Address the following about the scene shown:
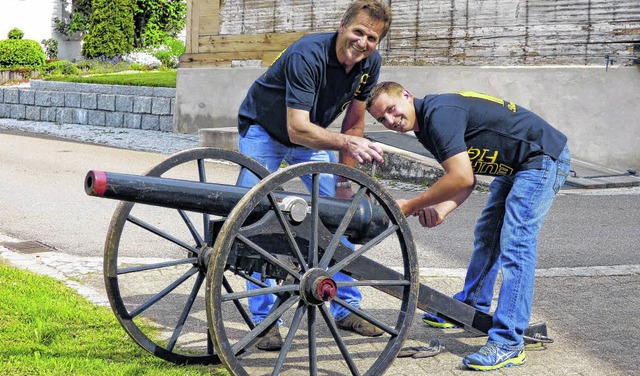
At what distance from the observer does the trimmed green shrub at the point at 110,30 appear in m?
27.2

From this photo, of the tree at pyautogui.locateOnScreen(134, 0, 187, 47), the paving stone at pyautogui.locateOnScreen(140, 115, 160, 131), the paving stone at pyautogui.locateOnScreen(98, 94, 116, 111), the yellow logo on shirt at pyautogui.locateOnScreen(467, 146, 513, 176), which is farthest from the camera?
the tree at pyautogui.locateOnScreen(134, 0, 187, 47)

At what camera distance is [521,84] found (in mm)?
13078

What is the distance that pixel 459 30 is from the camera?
13.9m

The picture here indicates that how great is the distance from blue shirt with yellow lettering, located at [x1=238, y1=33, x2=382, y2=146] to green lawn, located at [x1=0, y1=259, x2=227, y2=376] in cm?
135

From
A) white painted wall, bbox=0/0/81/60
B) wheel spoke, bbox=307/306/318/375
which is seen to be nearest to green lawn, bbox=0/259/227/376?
wheel spoke, bbox=307/306/318/375

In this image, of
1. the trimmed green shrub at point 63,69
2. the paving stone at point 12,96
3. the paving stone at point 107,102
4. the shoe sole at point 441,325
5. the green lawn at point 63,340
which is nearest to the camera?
the green lawn at point 63,340

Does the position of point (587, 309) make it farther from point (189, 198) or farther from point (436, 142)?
point (189, 198)

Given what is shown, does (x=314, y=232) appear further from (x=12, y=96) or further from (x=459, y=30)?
(x=12, y=96)

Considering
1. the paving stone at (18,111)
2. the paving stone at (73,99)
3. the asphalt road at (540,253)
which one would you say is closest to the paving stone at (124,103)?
the paving stone at (73,99)

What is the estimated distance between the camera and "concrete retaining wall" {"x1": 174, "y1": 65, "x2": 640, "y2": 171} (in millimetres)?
12188

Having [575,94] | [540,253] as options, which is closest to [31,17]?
[575,94]

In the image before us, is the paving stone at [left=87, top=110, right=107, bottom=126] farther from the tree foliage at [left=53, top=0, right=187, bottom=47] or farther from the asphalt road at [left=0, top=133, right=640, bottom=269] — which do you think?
the tree foliage at [left=53, top=0, right=187, bottom=47]

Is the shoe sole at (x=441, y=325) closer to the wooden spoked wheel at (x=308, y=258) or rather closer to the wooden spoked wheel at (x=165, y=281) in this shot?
the wooden spoked wheel at (x=308, y=258)

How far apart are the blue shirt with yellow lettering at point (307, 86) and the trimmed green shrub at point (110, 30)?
2303cm
